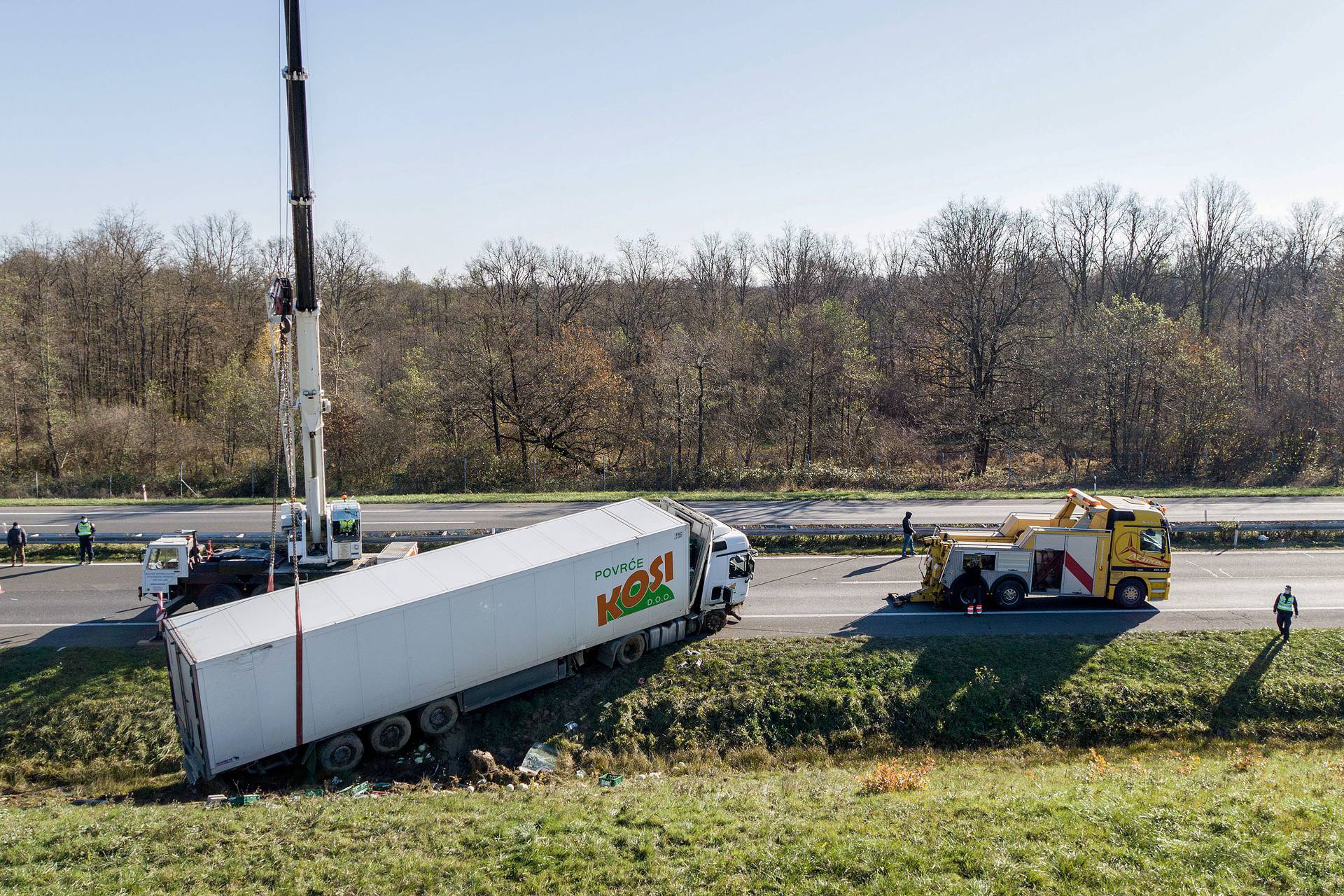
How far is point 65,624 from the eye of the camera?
1884cm

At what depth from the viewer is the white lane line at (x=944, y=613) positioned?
767 inches

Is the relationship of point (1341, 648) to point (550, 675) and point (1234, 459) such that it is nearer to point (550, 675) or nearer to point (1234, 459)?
point (550, 675)

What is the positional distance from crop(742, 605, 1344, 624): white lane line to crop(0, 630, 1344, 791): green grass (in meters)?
1.81

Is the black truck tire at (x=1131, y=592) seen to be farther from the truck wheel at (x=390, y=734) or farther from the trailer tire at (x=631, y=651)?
the truck wheel at (x=390, y=734)

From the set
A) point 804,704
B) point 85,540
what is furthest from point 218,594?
point 804,704

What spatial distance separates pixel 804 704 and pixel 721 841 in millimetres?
5764

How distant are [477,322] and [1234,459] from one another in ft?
131

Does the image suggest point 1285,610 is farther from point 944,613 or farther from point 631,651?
point 631,651

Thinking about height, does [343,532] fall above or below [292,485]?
below

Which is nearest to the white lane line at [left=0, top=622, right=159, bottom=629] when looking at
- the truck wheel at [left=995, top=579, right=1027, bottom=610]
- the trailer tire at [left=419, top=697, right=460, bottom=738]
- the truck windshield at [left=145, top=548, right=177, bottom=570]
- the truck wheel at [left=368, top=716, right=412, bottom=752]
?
the truck windshield at [left=145, top=548, right=177, bottom=570]

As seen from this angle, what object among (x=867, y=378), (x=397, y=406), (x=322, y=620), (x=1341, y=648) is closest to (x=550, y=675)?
(x=322, y=620)

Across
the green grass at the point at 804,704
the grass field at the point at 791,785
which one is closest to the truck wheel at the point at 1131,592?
the grass field at the point at 791,785

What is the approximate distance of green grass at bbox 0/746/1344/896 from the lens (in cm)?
941

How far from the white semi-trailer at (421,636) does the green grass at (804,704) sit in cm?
120
